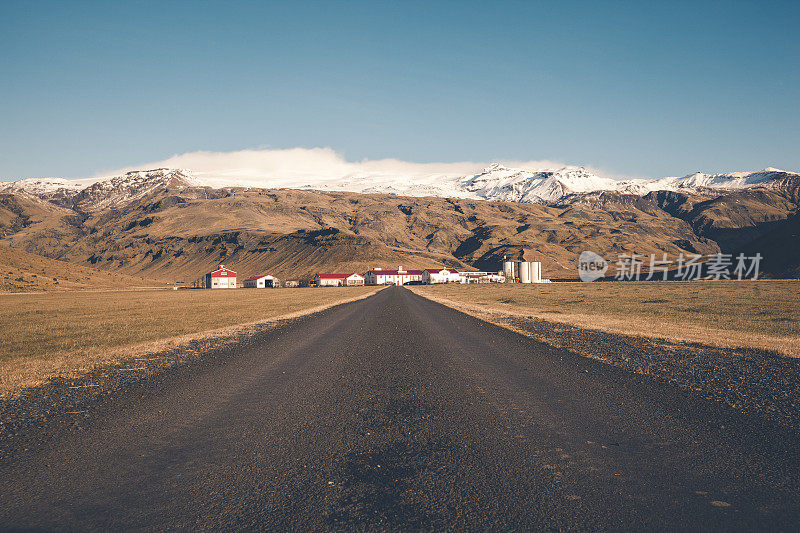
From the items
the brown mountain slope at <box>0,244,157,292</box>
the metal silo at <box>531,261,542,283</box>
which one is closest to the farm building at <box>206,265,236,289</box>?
the brown mountain slope at <box>0,244,157,292</box>

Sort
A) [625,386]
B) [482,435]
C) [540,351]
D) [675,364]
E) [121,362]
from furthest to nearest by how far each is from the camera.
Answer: [540,351], [121,362], [675,364], [625,386], [482,435]

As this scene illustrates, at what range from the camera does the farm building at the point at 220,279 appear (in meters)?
169

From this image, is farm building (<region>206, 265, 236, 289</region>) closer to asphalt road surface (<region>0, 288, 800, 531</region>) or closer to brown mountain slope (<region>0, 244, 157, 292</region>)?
brown mountain slope (<region>0, 244, 157, 292</region>)

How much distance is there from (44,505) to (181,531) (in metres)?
1.83

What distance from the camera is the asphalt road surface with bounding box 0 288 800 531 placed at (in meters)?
4.61

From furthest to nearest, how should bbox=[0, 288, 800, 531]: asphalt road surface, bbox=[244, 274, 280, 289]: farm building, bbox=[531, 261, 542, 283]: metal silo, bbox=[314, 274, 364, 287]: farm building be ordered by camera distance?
bbox=[314, 274, 364, 287]: farm building → bbox=[531, 261, 542, 283]: metal silo → bbox=[244, 274, 280, 289]: farm building → bbox=[0, 288, 800, 531]: asphalt road surface

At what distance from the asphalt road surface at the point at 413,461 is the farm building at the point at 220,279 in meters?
171

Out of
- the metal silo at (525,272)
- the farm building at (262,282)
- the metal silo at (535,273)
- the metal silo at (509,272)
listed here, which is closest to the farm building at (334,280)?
the farm building at (262,282)

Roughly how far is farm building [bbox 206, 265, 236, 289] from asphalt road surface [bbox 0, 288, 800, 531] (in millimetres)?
170793

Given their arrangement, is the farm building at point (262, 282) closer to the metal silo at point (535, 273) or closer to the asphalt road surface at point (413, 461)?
the metal silo at point (535, 273)

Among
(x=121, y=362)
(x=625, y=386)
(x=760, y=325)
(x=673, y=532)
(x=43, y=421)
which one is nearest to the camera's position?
(x=673, y=532)

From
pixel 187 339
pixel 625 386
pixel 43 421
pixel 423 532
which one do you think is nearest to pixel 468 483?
pixel 423 532

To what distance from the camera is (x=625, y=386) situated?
1023 cm

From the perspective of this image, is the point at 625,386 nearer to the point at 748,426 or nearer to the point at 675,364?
the point at 748,426
